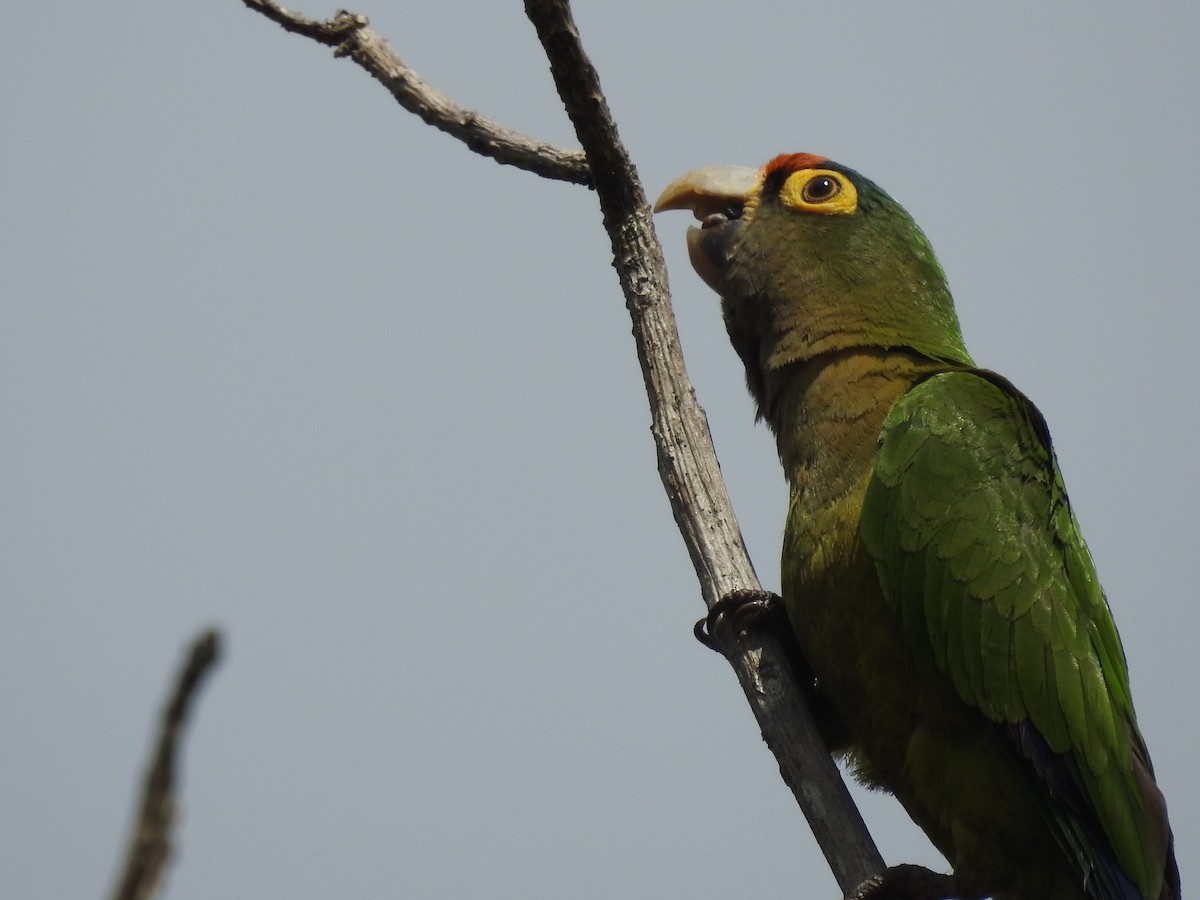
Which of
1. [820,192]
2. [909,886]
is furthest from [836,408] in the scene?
[909,886]

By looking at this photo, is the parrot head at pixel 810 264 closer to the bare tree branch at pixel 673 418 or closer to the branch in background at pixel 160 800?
the bare tree branch at pixel 673 418

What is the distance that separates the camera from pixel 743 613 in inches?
171

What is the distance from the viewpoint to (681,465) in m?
4.32

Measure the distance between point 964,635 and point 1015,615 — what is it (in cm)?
21

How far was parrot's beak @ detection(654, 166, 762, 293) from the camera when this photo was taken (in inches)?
216

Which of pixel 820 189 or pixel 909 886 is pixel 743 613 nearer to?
pixel 909 886

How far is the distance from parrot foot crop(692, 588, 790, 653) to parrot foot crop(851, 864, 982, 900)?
0.93 metres

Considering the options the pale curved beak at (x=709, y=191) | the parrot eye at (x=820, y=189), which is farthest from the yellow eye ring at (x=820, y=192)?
the pale curved beak at (x=709, y=191)

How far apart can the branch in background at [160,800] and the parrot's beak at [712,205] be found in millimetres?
4359

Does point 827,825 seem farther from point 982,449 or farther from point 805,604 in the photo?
point 982,449

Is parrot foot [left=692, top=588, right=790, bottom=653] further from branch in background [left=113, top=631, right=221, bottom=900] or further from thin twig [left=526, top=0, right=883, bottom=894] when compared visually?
branch in background [left=113, top=631, right=221, bottom=900]

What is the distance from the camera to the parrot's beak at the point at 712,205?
548cm

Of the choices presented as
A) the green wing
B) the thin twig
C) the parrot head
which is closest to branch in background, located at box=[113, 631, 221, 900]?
the thin twig

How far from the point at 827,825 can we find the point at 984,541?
115 centimetres
